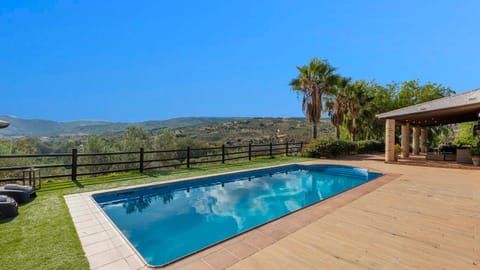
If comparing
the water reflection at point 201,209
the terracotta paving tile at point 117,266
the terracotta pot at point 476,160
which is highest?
the terracotta pot at point 476,160

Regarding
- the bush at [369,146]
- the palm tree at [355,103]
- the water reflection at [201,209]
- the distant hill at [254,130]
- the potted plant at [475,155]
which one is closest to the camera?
the water reflection at [201,209]

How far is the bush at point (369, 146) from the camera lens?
54.0 feet

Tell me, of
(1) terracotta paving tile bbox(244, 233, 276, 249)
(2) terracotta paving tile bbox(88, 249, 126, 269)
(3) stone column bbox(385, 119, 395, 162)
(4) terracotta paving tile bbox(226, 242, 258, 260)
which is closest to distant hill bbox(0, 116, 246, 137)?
(3) stone column bbox(385, 119, 395, 162)

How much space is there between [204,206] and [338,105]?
14.7 meters

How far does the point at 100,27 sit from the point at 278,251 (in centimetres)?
1875

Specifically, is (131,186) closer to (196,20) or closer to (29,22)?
(196,20)

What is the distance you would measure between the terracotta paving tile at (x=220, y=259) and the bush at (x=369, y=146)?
15.9 meters

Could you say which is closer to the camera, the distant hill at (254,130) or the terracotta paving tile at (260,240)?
the terracotta paving tile at (260,240)

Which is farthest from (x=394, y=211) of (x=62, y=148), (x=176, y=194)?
(x=62, y=148)

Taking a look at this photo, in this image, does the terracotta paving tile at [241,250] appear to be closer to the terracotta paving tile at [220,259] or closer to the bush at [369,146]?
the terracotta paving tile at [220,259]

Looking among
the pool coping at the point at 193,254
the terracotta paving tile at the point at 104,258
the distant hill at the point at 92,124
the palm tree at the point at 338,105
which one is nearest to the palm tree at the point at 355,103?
the palm tree at the point at 338,105

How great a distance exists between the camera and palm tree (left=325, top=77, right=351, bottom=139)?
1722cm

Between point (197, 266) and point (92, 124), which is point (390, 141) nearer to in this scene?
point (197, 266)

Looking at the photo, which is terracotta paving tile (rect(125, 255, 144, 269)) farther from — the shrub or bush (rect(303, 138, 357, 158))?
the shrub
